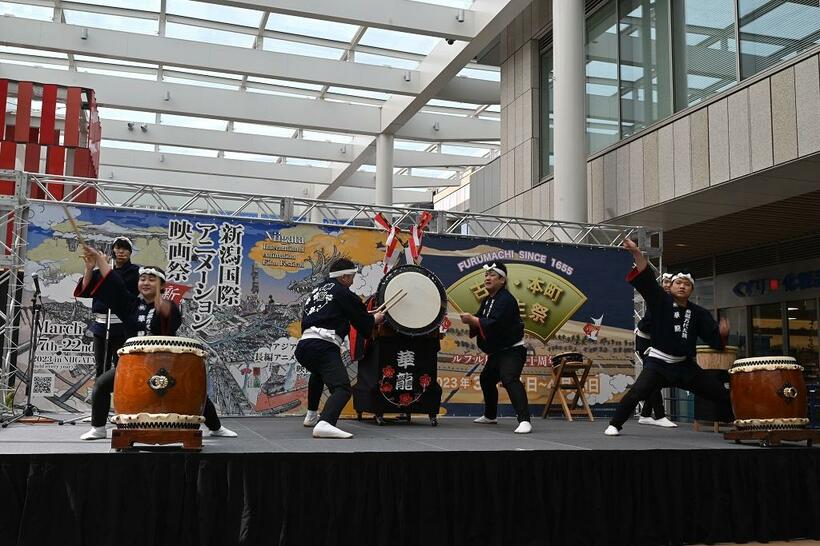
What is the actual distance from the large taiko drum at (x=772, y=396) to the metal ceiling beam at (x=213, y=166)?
1288cm

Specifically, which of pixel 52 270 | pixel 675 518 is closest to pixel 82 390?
pixel 52 270

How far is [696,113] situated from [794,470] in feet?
16.1

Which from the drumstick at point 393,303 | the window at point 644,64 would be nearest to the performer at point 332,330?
the drumstick at point 393,303

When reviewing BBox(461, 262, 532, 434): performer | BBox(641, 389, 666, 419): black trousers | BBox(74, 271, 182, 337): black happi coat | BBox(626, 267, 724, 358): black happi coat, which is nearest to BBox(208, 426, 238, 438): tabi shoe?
BBox(74, 271, 182, 337): black happi coat

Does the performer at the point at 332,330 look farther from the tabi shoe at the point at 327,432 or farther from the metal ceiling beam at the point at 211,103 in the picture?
the metal ceiling beam at the point at 211,103

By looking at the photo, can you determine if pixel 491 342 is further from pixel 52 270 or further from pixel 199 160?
pixel 199 160

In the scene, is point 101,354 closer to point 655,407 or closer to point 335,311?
point 335,311

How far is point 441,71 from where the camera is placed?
11125 mm

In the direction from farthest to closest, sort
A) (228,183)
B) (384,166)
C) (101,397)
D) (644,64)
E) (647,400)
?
(228,183) → (384,166) → (644,64) → (647,400) → (101,397)

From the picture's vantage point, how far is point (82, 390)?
21.4 ft

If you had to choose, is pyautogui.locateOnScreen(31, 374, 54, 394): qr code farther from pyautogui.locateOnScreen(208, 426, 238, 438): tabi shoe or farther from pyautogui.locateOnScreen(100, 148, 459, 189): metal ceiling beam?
pyautogui.locateOnScreen(100, 148, 459, 189): metal ceiling beam

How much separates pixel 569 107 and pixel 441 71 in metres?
2.69

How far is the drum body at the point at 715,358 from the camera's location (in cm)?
644

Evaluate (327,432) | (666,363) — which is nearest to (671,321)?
(666,363)
